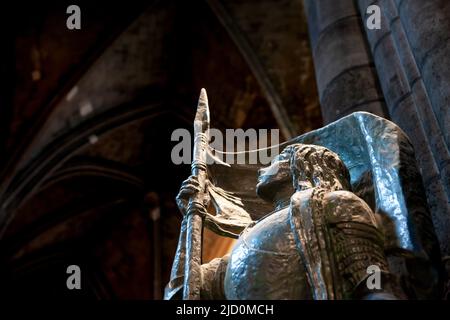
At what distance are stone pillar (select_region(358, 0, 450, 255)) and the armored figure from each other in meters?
0.58

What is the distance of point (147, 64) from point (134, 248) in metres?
3.73

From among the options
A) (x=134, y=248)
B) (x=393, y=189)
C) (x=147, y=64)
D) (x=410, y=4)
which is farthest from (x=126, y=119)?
(x=393, y=189)

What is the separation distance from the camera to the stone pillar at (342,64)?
3215mm

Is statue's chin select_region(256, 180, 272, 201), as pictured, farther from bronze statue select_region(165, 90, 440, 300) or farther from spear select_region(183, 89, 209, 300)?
spear select_region(183, 89, 209, 300)

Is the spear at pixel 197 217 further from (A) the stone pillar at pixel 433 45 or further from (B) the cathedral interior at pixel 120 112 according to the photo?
(B) the cathedral interior at pixel 120 112

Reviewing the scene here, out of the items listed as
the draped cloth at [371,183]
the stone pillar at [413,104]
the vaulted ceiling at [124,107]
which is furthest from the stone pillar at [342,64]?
the vaulted ceiling at [124,107]

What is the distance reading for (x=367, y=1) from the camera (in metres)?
3.29

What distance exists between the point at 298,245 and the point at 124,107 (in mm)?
9261

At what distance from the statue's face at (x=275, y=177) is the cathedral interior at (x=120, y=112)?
19.7ft

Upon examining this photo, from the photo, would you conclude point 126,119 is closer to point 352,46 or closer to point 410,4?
point 352,46

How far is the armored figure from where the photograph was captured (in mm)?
1566

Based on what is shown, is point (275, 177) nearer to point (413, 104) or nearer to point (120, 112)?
point (413, 104)

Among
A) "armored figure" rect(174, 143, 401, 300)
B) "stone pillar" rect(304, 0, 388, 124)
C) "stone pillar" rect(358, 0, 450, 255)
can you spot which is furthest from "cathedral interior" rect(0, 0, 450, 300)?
→ "armored figure" rect(174, 143, 401, 300)

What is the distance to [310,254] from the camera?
5.29 feet
